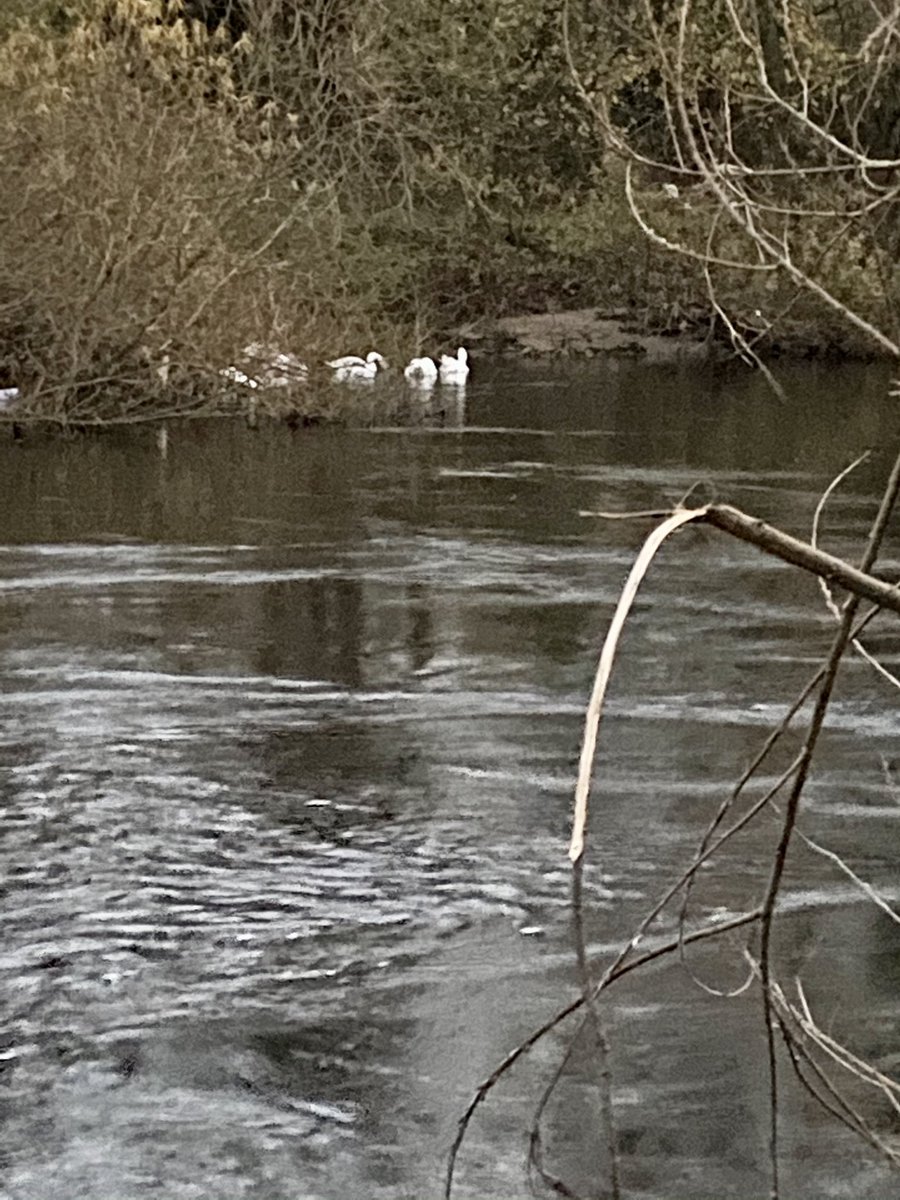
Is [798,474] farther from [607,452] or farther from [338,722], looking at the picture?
[338,722]

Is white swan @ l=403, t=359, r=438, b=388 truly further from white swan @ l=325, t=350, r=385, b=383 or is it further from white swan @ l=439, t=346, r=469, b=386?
white swan @ l=325, t=350, r=385, b=383

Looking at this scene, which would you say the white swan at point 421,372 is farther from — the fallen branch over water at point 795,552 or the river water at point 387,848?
the fallen branch over water at point 795,552

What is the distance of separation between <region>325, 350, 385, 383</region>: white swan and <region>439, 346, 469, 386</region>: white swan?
7.49 ft

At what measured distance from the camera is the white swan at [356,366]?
73.0 feet

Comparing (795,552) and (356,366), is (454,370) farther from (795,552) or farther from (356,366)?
(795,552)

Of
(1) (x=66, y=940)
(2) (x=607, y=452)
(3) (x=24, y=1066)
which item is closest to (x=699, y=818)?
(1) (x=66, y=940)

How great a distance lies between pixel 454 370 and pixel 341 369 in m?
4.73

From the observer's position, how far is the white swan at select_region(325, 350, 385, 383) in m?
22.2

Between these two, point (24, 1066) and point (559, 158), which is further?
point (559, 158)

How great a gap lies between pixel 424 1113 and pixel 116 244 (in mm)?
14475

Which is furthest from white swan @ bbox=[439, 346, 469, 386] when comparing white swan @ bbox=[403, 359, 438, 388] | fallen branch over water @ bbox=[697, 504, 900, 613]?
fallen branch over water @ bbox=[697, 504, 900, 613]

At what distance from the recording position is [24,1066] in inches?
215

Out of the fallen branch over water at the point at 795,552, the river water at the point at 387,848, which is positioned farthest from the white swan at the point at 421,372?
the fallen branch over water at the point at 795,552

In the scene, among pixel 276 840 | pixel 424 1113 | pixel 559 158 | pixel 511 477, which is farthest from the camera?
pixel 559 158
